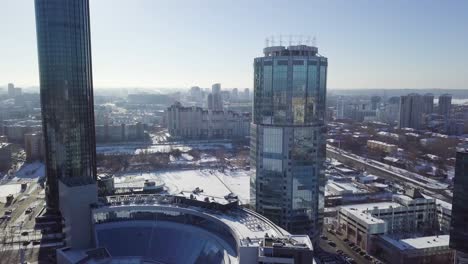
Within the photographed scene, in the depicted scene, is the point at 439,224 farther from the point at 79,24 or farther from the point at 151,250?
the point at 79,24

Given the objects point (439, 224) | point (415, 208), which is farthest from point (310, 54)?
point (439, 224)

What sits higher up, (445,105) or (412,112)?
(445,105)

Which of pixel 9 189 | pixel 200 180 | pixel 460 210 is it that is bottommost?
pixel 9 189

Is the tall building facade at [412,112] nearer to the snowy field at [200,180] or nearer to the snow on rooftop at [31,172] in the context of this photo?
the snowy field at [200,180]

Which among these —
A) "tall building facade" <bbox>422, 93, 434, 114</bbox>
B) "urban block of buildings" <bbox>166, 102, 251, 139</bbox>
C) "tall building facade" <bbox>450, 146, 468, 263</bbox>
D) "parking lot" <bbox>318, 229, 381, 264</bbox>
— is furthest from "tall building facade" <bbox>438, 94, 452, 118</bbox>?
"tall building facade" <bbox>450, 146, 468, 263</bbox>

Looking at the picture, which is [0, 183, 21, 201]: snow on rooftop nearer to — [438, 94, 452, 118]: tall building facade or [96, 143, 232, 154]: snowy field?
[96, 143, 232, 154]: snowy field

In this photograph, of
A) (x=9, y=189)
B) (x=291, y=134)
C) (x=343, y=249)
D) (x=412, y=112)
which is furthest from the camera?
(x=412, y=112)

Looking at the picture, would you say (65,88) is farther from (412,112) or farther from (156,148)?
(412,112)

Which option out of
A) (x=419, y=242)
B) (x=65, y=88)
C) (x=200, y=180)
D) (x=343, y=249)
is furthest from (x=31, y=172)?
(x=419, y=242)
